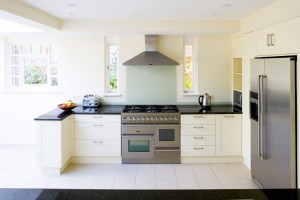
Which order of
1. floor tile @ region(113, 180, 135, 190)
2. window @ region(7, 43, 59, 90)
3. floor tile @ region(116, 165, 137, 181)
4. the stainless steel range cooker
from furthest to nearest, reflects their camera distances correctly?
window @ region(7, 43, 59, 90)
the stainless steel range cooker
floor tile @ region(116, 165, 137, 181)
floor tile @ region(113, 180, 135, 190)

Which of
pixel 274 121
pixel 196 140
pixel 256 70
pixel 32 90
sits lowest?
pixel 196 140

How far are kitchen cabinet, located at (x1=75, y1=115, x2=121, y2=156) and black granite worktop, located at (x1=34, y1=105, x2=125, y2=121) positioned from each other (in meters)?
0.10

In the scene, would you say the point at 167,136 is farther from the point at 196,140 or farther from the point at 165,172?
the point at 165,172

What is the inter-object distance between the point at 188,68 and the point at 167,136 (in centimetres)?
150

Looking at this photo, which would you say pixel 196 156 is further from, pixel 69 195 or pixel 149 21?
pixel 69 195

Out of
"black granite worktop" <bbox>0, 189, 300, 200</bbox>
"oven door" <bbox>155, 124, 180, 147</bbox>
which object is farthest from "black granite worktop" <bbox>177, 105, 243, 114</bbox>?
"black granite worktop" <bbox>0, 189, 300, 200</bbox>

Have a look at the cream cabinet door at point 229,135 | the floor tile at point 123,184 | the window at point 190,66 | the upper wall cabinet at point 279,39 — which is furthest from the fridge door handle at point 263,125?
the window at point 190,66

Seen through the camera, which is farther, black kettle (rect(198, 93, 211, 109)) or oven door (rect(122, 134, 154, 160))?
black kettle (rect(198, 93, 211, 109))

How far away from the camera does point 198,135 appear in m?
5.45

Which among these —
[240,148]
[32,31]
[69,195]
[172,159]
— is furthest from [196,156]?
[69,195]

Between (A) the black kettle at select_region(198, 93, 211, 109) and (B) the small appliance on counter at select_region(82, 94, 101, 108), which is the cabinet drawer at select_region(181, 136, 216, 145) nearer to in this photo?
(A) the black kettle at select_region(198, 93, 211, 109)

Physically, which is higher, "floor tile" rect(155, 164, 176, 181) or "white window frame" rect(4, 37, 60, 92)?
"white window frame" rect(4, 37, 60, 92)

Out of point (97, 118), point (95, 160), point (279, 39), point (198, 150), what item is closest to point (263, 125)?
point (279, 39)

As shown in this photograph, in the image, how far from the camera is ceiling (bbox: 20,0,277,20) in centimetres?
397
